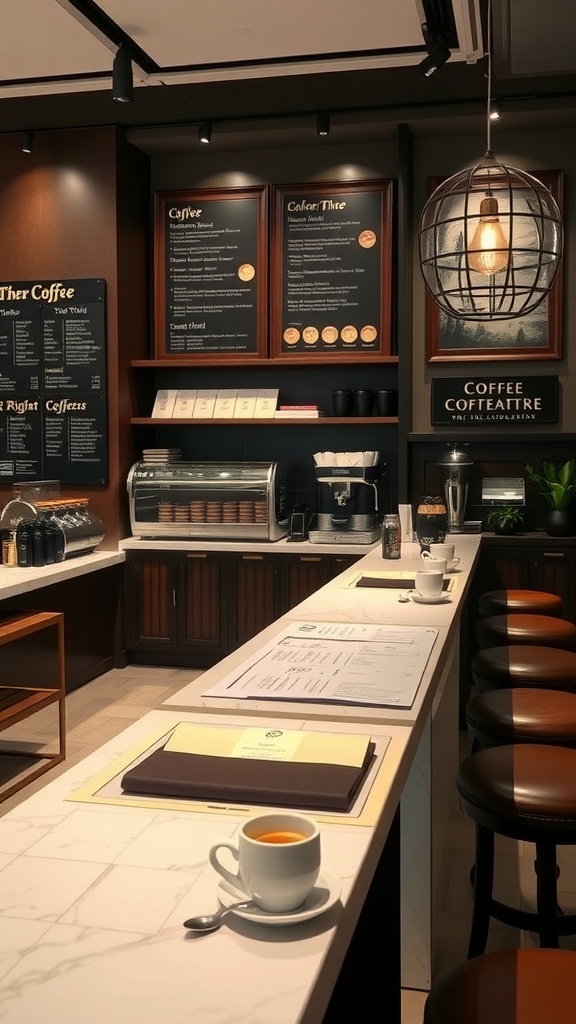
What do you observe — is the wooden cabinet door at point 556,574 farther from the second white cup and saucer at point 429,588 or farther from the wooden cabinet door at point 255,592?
the second white cup and saucer at point 429,588

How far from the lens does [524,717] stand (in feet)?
8.05

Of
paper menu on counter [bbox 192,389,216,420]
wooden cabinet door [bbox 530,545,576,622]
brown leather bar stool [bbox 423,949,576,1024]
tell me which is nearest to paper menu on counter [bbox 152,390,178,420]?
paper menu on counter [bbox 192,389,216,420]

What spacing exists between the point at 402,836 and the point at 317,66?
396cm

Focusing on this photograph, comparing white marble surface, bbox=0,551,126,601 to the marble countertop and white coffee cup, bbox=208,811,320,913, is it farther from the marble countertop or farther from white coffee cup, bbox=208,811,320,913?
white coffee cup, bbox=208,811,320,913

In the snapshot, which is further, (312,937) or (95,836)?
(95,836)

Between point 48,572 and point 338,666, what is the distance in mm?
2980

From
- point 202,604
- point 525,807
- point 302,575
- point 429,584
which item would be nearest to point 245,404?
point 302,575

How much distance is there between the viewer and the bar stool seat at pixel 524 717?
94.3 inches

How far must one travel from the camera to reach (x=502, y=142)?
546 centimetres

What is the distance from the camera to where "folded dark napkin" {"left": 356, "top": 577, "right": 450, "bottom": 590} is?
314cm

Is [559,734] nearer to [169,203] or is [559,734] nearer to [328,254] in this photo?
[328,254]

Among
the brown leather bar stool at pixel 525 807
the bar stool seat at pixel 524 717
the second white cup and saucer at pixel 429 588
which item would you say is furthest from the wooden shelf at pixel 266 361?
the brown leather bar stool at pixel 525 807

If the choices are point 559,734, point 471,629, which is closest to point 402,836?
point 559,734

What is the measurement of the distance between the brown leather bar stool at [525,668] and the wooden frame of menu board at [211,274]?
10.7 ft
